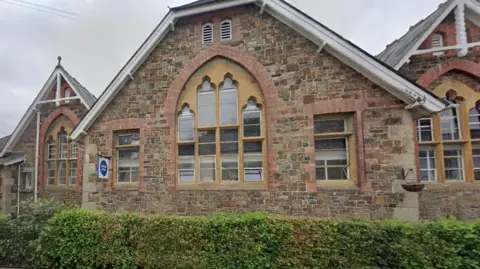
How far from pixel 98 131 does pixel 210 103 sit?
4567 millimetres

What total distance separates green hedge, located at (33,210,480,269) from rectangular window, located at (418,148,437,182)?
3801 millimetres

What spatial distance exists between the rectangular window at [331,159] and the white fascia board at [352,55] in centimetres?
198

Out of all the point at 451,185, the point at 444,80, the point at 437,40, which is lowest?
the point at 451,185

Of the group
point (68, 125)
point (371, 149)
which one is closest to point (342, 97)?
point (371, 149)

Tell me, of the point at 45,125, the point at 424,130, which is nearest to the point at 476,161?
the point at 424,130

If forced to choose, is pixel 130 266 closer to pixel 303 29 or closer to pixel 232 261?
pixel 232 261

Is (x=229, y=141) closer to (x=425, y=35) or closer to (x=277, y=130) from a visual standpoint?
(x=277, y=130)

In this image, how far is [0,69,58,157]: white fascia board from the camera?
13959mm

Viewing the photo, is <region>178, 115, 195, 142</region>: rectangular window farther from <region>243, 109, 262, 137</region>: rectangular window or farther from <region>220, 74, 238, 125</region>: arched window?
<region>243, 109, 262, 137</region>: rectangular window

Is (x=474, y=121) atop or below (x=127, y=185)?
atop

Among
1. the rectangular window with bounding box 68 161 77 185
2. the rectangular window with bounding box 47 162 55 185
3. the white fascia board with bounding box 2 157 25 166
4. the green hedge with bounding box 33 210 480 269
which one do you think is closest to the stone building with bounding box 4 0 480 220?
the green hedge with bounding box 33 210 480 269

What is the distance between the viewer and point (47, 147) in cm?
1422

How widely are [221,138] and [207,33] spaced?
3697 millimetres

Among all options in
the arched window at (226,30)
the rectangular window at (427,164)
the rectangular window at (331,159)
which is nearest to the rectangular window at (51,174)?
the arched window at (226,30)
